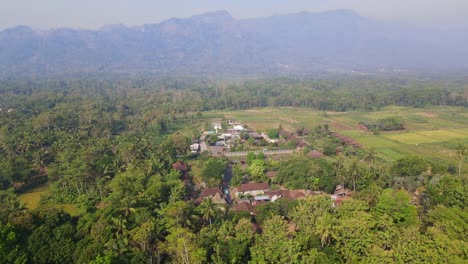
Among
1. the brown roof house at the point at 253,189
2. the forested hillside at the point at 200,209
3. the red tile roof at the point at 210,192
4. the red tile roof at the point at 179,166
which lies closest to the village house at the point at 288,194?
the forested hillside at the point at 200,209

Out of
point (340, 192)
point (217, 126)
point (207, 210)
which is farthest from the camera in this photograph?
point (217, 126)

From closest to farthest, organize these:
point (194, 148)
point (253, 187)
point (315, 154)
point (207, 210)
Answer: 1. point (207, 210)
2. point (253, 187)
3. point (315, 154)
4. point (194, 148)

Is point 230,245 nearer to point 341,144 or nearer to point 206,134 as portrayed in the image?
point 341,144

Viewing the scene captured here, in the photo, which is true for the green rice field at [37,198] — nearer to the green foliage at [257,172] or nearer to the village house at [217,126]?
the green foliage at [257,172]

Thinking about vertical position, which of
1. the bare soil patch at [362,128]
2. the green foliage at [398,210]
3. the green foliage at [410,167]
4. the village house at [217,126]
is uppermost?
the green foliage at [398,210]

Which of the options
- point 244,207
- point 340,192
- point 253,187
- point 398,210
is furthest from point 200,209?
point 340,192

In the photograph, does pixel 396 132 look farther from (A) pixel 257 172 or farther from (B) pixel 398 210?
(B) pixel 398 210
